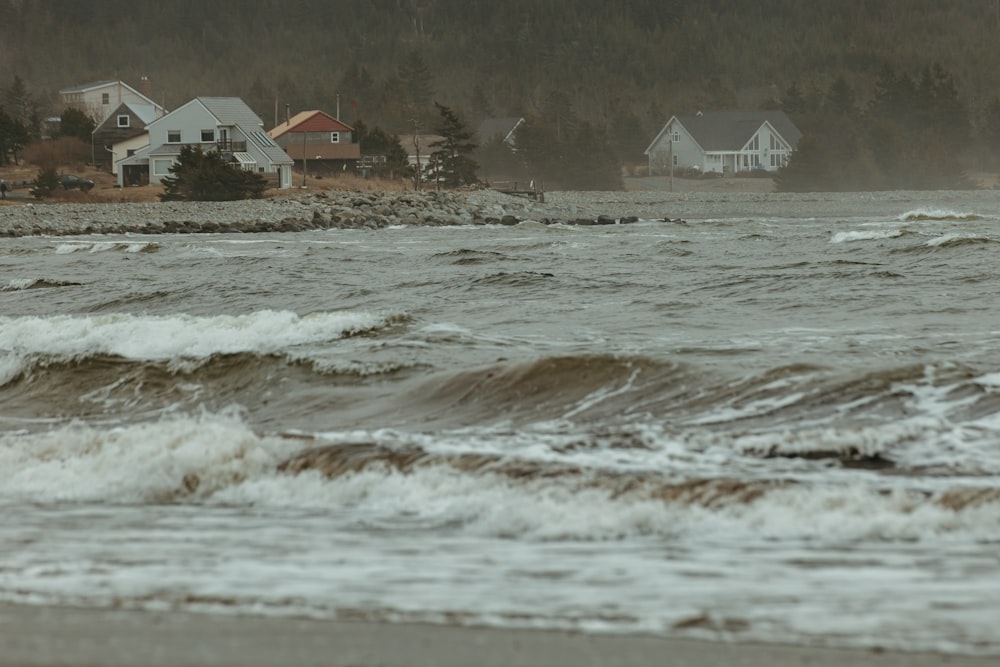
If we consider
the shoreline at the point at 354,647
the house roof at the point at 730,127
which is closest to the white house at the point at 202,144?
the house roof at the point at 730,127

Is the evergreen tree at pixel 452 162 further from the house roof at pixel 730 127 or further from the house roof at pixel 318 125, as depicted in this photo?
the house roof at pixel 730 127

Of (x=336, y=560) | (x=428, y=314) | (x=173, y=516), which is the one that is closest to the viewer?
(x=336, y=560)

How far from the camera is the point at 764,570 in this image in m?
4.69

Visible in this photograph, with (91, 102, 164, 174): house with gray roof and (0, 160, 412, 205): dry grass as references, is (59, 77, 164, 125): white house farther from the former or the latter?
(0, 160, 412, 205): dry grass

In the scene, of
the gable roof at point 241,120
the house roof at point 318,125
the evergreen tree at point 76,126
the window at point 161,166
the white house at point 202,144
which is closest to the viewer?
the window at point 161,166

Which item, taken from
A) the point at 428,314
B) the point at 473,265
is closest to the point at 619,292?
the point at 428,314

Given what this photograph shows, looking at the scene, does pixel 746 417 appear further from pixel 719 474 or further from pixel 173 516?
pixel 173 516

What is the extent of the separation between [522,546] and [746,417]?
Result: 282cm

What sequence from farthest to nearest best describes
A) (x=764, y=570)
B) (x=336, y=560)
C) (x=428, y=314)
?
1. (x=428, y=314)
2. (x=336, y=560)
3. (x=764, y=570)

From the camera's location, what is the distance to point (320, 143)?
86.5 m

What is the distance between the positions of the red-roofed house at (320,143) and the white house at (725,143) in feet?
113

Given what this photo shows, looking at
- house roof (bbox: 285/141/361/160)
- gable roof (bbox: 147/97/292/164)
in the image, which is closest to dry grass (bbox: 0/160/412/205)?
house roof (bbox: 285/141/361/160)

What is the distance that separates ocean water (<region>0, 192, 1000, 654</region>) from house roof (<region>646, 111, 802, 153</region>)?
97795 mm

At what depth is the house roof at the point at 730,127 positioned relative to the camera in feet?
A: 360
